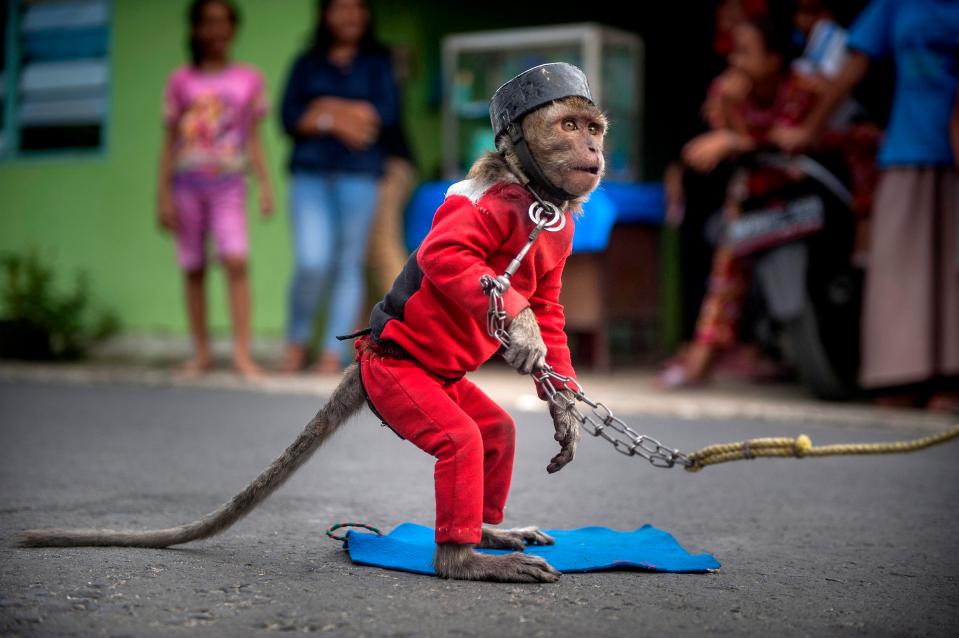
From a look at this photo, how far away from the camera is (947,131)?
696cm

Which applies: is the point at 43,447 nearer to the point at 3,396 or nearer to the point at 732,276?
the point at 3,396

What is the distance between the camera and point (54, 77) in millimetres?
10812

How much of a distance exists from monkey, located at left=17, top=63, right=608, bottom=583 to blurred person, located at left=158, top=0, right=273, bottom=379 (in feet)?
17.4

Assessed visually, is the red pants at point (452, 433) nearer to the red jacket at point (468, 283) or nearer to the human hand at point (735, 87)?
the red jacket at point (468, 283)

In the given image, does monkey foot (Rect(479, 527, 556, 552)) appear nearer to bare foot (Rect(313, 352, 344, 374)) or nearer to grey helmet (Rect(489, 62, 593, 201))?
grey helmet (Rect(489, 62, 593, 201))

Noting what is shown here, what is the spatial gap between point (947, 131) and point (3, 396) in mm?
5658

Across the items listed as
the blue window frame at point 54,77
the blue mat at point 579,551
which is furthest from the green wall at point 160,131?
the blue mat at point 579,551

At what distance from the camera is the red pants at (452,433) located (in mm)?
3336

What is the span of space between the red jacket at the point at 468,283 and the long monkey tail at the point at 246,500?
20cm

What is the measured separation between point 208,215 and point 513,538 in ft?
18.9

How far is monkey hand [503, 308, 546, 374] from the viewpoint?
10.6ft

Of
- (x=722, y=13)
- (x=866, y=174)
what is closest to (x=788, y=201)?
(x=866, y=174)

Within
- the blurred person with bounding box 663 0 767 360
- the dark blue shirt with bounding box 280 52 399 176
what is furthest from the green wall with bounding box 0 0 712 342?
the dark blue shirt with bounding box 280 52 399 176

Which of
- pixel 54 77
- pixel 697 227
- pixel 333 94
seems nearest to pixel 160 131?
pixel 54 77
